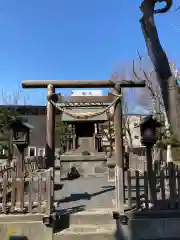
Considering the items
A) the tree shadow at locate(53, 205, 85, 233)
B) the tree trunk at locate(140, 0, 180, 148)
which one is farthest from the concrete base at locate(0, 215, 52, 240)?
the tree trunk at locate(140, 0, 180, 148)

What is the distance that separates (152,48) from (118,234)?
29.8ft

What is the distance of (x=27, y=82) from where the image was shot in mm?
8164

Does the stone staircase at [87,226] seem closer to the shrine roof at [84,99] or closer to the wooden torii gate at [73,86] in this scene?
the wooden torii gate at [73,86]

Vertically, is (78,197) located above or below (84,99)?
below

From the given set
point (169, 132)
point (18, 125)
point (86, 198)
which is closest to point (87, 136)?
point (169, 132)

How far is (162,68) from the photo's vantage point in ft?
39.2

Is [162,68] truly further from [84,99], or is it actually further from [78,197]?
[78,197]

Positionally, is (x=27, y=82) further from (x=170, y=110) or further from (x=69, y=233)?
(x=170, y=110)

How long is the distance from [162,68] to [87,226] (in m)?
8.49

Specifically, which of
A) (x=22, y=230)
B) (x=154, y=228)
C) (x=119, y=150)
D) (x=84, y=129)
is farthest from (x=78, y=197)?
(x=84, y=129)

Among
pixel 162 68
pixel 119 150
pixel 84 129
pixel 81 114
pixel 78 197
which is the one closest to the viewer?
pixel 119 150

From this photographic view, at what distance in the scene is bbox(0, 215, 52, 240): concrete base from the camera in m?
5.77

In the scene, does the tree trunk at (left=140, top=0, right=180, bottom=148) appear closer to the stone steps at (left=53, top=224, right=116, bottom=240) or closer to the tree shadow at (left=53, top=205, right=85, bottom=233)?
the stone steps at (left=53, top=224, right=116, bottom=240)

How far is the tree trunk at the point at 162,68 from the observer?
11250mm
